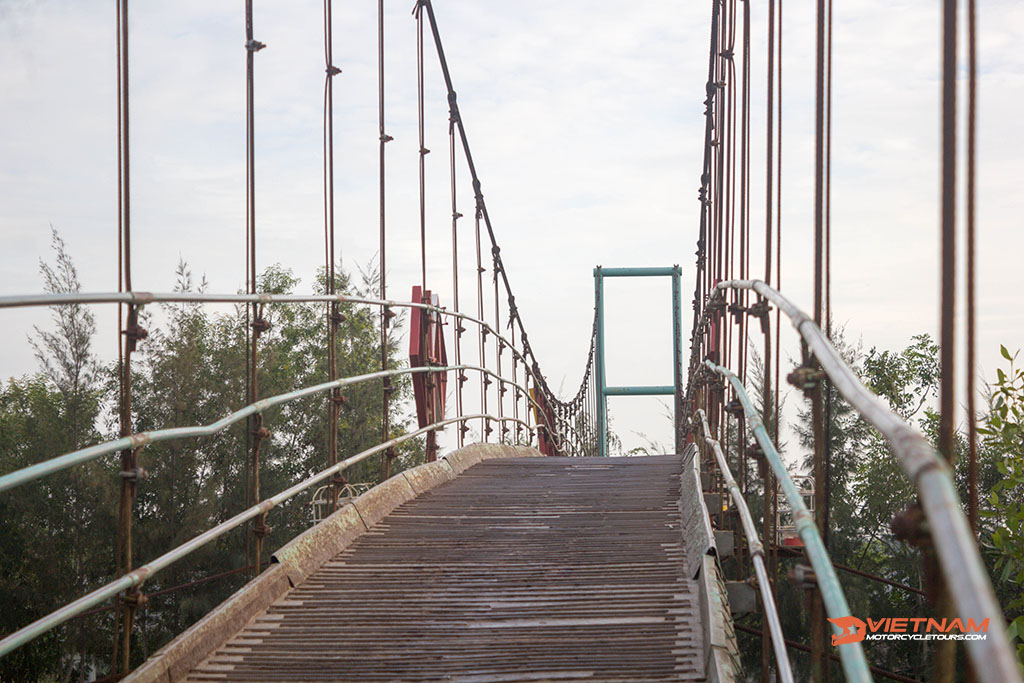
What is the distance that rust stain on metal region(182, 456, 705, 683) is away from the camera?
2.50 m

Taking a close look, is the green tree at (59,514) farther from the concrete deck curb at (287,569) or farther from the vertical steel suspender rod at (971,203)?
the vertical steel suspender rod at (971,203)

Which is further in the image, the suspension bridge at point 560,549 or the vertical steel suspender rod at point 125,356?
the vertical steel suspender rod at point 125,356

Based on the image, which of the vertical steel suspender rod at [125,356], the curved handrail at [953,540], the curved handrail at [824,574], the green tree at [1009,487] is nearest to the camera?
the curved handrail at [953,540]

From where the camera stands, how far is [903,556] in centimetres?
1922

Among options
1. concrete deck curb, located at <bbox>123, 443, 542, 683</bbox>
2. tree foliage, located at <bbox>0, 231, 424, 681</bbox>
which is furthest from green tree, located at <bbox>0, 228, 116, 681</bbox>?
concrete deck curb, located at <bbox>123, 443, 542, 683</bbox>

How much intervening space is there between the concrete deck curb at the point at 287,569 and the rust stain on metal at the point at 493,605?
3 centimetres

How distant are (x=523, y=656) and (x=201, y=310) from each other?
21.2 meters

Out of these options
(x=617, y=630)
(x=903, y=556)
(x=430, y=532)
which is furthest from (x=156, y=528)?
(x=617, y=630)

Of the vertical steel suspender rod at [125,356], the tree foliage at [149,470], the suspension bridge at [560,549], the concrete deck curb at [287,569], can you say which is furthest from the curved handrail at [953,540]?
the tree foliage at [149,470]

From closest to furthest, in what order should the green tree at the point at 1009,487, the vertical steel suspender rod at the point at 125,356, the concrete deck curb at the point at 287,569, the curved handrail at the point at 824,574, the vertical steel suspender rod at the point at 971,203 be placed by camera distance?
1. the curved handrail at the point at 824,574
2. the vertical steel suspender rod at the point at 971,203
3. the vertical steel suspender rod at the point at 125,356
4. the concrete deck curb at the point at 287,569
5. the green tree at the point at 1009,487

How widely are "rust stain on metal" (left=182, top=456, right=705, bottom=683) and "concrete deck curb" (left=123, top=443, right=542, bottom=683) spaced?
0.10 ft

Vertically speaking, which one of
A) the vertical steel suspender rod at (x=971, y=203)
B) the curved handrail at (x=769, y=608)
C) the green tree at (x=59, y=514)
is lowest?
the green tree at (x=59, y=514)

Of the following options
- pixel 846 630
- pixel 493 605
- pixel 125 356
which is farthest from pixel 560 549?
pixel 846 630

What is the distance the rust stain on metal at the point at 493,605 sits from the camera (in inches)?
98.5
